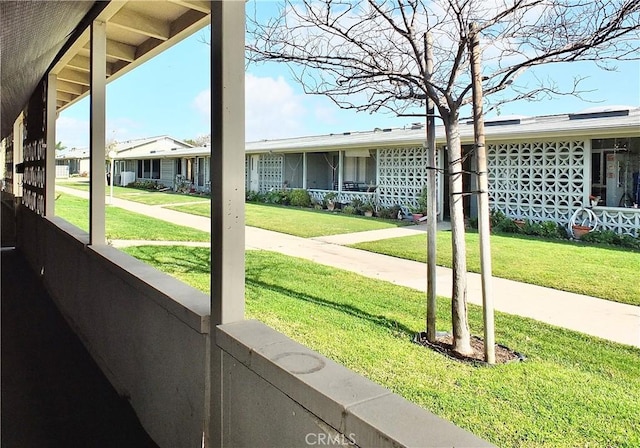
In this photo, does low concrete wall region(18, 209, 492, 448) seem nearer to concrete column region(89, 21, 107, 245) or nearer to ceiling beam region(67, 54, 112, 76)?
concrete column region(89, 21, 107, 245)

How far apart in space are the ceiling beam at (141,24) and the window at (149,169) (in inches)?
1253

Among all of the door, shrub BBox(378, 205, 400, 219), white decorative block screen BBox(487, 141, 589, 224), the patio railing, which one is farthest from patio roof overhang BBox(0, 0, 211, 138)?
the door

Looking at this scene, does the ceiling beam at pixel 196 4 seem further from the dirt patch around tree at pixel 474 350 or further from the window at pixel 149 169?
the window at pixel 149 169

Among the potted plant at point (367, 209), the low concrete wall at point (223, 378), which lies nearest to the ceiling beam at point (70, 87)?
the low concrete wall at point (223, 378)

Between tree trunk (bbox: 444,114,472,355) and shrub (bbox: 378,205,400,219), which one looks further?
shrub (bbox: 378,205,400,219)

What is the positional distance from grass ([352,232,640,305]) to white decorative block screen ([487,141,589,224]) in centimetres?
155

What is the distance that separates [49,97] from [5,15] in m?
3.78

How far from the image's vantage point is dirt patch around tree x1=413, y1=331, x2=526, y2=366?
407 cm

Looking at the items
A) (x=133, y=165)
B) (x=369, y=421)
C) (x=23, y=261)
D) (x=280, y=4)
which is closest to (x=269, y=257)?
(x=23, y=261)

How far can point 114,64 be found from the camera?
17.9ft

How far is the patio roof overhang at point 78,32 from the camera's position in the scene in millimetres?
2844

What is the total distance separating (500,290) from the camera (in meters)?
6.41

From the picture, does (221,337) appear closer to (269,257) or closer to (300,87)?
(300,87)

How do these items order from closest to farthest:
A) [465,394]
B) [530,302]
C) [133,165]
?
[465,394] → [530,302] → [133,165]
